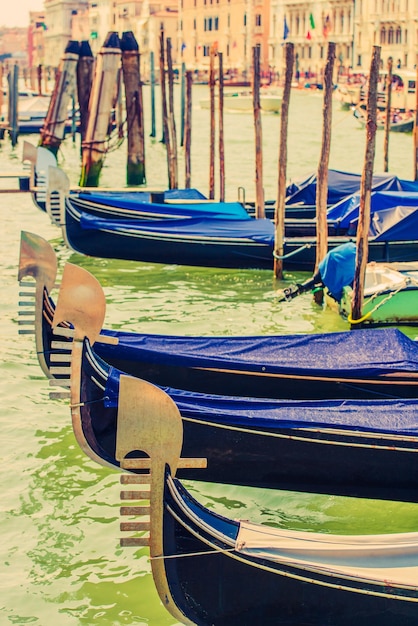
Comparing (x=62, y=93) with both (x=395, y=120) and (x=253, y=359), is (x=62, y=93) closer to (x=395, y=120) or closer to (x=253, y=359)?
(x=253, y=359)

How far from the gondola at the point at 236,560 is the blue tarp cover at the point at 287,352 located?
5.30 ft

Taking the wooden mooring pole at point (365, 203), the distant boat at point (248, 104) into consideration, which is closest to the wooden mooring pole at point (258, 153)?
the wooden mooring pole at point (365, 203)

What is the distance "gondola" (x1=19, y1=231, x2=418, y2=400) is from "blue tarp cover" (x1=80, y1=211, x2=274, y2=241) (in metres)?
3.70

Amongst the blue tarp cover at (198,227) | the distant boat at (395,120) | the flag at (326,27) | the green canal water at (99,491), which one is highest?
the flag at (326,27)

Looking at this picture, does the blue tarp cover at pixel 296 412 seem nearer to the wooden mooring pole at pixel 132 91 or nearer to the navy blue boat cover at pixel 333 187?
the navy blue boat cover at pixel 333 187

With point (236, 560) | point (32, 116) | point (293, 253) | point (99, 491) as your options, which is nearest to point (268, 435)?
point (99, 491)

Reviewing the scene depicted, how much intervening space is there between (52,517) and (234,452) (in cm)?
87

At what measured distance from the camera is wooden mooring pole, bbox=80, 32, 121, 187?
39.7 ft

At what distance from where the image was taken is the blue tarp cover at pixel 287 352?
15.9 feet

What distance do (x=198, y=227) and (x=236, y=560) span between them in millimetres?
6054

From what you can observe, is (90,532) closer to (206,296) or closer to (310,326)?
(310,326)

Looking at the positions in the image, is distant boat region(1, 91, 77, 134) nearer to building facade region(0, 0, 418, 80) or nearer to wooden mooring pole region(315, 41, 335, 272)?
building facade region(0, 0, 418, 80)

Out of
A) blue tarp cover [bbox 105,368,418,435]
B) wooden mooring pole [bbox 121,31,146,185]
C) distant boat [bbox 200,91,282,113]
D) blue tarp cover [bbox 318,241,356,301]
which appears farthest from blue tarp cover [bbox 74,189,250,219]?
distant boat [bbox 200,91,282,113]

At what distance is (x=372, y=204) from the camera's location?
28.5 feet
